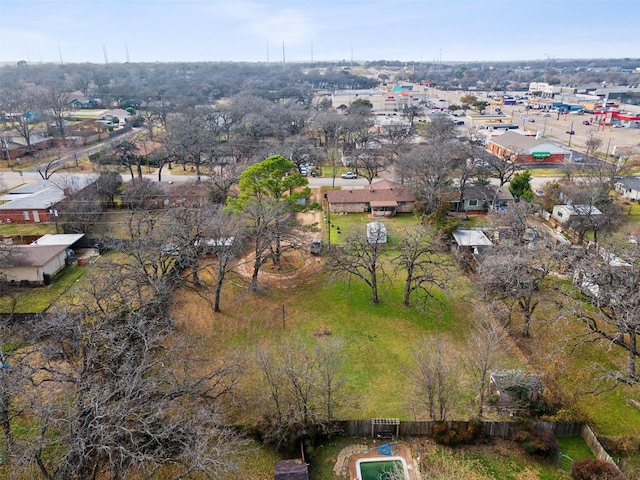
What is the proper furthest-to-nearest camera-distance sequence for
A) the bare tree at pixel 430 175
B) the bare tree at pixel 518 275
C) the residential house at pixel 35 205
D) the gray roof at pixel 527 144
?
the gray roof at pixel 527 144 → the bare tree at pixel 430 175 → the residential house at pixel 35 205 → the bare tree at pixel 518 275

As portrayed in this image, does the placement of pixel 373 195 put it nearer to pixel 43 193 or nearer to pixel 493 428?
pixel 493 428

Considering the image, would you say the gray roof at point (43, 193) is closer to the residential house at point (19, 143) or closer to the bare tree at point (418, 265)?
the residential house at point (19, 143)

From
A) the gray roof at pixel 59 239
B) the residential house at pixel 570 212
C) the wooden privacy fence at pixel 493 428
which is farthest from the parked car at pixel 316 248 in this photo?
the residential house at pixel 570 212

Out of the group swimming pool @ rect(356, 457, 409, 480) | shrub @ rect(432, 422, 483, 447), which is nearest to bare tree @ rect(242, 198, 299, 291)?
swimming pool @ rect(356, 457, 409, 480)

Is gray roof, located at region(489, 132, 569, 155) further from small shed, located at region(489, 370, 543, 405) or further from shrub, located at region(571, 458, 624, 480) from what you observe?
shrub, located at region(571, 458, 624, 480)

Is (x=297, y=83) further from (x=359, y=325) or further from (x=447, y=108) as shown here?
(x=359, y=325)

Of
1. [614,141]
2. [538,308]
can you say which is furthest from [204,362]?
[614,141]

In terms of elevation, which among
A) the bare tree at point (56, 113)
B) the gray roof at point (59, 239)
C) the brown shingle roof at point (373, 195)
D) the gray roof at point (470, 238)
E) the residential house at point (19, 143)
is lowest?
the gray roof at point (470, 238)

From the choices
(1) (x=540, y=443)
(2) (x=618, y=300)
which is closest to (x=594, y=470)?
(1) (x=540, y=443)
